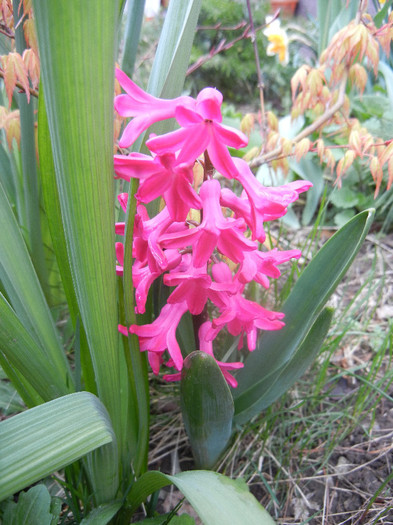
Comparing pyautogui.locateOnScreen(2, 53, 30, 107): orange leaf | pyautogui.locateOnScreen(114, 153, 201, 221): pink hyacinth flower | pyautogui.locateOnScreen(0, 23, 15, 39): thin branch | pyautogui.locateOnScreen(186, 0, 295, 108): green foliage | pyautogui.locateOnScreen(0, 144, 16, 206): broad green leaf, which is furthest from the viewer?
pyautogui.locateOnScreen(186, 0, 295, 108): green foliage

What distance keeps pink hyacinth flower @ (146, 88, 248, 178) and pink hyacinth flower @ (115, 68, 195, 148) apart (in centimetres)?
4

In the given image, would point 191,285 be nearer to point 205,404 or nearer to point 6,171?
point 205,404

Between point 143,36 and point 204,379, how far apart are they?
3.62m

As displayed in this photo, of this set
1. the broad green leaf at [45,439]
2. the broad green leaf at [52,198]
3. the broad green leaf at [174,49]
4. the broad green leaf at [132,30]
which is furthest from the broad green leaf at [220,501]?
the broad green leaf at [132,30]

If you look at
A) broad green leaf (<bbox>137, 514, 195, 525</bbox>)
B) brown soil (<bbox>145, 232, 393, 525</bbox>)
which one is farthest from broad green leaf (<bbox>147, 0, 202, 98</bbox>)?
Result: brown soil (<bbox>145, 232, 393, 525</bbox>)

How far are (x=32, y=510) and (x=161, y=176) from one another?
46cm

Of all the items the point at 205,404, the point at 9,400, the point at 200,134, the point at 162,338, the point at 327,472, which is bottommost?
the point at 327,472

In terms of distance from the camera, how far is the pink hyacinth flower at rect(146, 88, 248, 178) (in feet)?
1.57

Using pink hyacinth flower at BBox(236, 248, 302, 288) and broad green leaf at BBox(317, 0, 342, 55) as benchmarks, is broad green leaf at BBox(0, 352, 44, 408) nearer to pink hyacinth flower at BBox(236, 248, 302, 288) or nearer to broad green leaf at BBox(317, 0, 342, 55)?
pink hyacinth flower at BBox(236, 248, 302, 288)

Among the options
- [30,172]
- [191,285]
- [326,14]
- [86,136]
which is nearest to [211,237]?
[191,285]

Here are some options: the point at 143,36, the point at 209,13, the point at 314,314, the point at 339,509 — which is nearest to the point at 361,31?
the point at 314,314

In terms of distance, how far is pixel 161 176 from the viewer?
528mm

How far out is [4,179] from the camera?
3.69 feet

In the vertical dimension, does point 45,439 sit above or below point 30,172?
below
